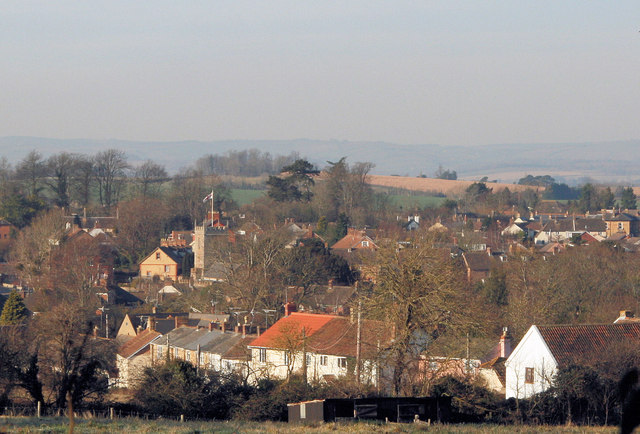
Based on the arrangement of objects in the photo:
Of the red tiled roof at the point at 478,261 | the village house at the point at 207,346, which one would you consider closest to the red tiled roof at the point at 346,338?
the village house at the point at 207,346

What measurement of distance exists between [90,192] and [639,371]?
10146cm

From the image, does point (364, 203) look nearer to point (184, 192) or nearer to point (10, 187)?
point (184, 192)

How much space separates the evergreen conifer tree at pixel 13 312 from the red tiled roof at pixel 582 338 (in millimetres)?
29465

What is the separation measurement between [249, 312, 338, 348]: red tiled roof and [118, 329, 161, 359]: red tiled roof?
21.2ft

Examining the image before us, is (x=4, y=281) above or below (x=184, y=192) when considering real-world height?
below

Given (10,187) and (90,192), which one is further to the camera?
(90,192)

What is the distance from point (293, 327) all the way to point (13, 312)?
69.9ft

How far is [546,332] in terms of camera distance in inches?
1041

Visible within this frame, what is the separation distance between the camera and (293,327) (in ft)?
103

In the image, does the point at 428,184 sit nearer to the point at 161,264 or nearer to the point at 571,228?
the point at 571,228

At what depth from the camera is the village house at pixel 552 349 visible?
83.0ft

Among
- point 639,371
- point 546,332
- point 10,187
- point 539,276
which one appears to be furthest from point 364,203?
point 639,371

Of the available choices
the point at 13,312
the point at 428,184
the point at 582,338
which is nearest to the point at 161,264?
the point at 13,312

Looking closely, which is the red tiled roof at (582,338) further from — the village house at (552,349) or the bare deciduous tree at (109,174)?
the bare deciduous tree at (109,174)
